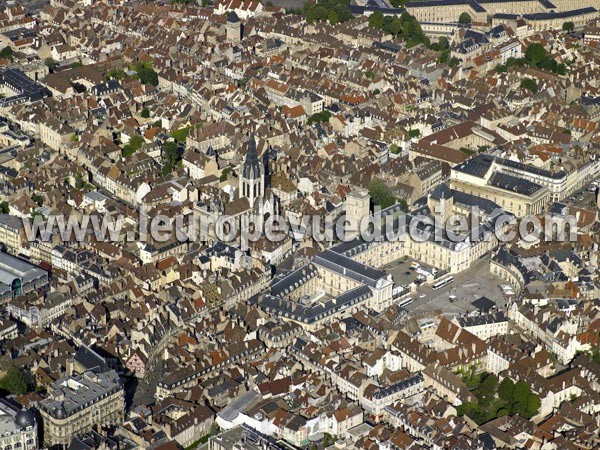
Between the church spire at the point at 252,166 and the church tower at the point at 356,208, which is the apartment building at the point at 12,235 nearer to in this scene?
the church spire at the point at 252,166

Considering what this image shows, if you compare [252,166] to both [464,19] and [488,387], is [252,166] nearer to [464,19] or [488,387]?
[488,387]

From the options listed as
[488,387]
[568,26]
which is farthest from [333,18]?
[488,387]

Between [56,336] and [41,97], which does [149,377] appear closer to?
[56,336]

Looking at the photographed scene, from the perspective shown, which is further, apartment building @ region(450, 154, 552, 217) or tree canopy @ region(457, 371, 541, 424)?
apartment building @ region(450, 154, 552, 217)

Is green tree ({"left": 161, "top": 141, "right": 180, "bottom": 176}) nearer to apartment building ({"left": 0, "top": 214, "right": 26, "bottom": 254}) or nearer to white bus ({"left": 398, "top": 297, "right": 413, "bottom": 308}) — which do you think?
apartment building ({"left": 0, "top": 214, "right": 26, "bottom": 254})

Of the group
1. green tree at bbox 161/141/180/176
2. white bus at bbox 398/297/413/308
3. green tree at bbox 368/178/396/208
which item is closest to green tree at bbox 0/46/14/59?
green tree at bbox 161/141/180/176

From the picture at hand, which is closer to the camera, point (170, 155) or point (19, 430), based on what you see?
point (19, 430)

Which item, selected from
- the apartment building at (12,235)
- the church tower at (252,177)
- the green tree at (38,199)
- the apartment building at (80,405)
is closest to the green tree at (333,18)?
the church tower at (252,177)

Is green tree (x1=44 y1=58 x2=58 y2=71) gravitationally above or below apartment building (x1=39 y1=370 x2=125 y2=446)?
above
